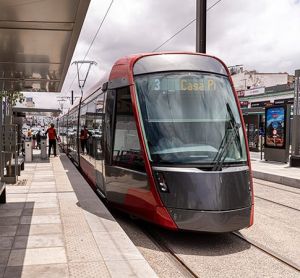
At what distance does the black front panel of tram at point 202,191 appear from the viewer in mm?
6367

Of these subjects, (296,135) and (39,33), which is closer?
(39,33)

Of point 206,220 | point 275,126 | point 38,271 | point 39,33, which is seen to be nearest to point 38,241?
point 38,271

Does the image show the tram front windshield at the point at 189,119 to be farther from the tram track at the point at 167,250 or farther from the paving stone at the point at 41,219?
the paving stone at the point at 41,219

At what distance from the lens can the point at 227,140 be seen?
7.07 meters

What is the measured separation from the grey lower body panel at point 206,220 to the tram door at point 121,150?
29.3 inches

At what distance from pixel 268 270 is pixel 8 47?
4.74 m

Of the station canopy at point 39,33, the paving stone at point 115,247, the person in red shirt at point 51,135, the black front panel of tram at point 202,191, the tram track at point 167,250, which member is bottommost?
the tram track at point 167,250

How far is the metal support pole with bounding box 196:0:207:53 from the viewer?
17.8 m

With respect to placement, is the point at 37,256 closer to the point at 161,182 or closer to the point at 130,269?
the point at 130,269

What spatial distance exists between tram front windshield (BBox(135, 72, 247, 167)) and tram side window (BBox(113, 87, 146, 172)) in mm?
267

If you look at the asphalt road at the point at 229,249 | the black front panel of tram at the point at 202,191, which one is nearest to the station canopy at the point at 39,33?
the black front panel of tram at the point at 202,191

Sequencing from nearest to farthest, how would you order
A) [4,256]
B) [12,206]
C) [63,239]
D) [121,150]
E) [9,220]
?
[4,256] → [63,239] → [9,220] → [121,150] → [12,206]

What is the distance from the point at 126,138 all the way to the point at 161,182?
128 cm

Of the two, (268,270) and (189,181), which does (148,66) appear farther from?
(268,270)
